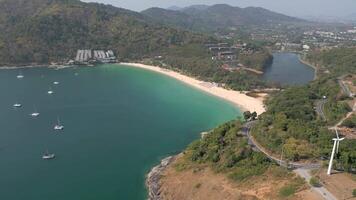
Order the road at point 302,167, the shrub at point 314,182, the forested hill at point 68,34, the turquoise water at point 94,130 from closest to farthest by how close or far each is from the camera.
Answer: the road at point 302,167, the shrub at point 314,182, the turquoise water at point 94,130, the forested hill at point 68,34

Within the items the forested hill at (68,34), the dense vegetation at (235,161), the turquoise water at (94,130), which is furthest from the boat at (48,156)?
the forested hill at (68,34)

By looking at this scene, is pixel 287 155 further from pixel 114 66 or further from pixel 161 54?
pixel 161 54

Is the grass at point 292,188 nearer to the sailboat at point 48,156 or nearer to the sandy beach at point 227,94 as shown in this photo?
the sailboat at point 48,156

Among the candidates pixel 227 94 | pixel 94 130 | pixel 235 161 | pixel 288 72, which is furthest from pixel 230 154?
pixel 288 72

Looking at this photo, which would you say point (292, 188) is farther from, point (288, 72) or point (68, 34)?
point (68, 34)

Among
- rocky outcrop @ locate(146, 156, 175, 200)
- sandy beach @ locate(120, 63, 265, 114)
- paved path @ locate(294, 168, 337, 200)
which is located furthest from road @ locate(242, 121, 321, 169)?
sandy beach @ locate(120, 63, 265, 114)

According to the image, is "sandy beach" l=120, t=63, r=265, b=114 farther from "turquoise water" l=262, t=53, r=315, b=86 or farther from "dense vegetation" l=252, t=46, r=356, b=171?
"turquoise water" l=262, t=53, r=315, b=86
